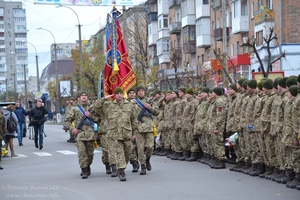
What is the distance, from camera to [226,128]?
51.5ft

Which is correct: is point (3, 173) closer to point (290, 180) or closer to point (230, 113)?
point (230, 113)

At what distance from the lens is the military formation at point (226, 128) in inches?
485

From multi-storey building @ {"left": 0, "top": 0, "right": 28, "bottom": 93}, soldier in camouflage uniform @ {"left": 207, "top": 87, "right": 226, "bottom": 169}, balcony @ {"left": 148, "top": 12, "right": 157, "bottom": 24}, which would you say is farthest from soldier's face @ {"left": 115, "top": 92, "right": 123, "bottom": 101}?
multi-storey building @ {"left": 0, "top": 0, "right": 28, "bottom": 93}

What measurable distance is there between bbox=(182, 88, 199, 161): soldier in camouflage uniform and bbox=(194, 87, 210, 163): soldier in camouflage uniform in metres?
0.47

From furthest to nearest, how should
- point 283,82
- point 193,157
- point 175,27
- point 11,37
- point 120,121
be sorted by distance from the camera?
point 11,37, point 175,27, point 193,157, point 120,121, point 283,82

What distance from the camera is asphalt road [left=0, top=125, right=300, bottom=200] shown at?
1152cm

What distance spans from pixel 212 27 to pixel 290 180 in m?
45.4

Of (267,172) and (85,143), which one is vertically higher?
(85,143)

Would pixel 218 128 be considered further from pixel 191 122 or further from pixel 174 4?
pixel 174 4

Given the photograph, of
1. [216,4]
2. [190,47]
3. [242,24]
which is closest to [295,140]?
[242,24]

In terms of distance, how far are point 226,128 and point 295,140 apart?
157 inches

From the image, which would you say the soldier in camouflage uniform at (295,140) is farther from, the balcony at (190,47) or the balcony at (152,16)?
the balcony at (152,16)

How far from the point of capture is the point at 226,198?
36.1 ft

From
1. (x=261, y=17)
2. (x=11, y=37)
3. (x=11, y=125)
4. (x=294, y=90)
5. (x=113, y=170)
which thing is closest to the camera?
(x=294, y=90)
